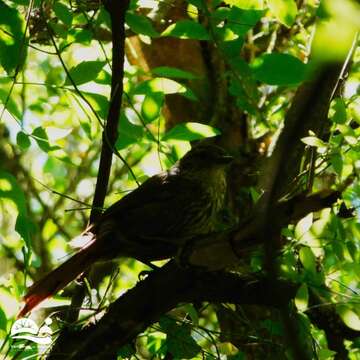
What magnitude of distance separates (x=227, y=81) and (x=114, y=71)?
78.1 inches

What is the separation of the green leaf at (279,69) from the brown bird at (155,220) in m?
0.88

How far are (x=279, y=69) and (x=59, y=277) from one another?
131cm

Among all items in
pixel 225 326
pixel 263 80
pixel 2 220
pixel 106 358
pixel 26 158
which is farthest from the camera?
pixel 26 158

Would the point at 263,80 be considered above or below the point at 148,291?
above

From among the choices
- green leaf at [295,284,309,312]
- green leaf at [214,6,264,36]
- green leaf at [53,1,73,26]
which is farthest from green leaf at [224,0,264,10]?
green leaf at [295,284,309,312]

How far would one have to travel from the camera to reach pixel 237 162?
14.1 feet

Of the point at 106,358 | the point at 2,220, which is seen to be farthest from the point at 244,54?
the point at 106,358

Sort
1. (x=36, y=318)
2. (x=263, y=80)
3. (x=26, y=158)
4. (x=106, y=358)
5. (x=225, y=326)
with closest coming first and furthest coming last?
(x=263, y=80) < (x=106, y=358) < (x=36, y=318) < (x=225, y=326) < (x=26, y=158)

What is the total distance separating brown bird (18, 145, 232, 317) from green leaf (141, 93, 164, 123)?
0.52 m

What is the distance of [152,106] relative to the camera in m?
2.80

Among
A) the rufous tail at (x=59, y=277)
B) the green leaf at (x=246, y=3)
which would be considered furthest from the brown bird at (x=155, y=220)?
the green leaf at (x=246, y=3)

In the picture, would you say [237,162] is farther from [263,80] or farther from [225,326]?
[263,80]

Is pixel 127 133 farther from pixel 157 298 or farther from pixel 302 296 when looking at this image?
pixel 302 296

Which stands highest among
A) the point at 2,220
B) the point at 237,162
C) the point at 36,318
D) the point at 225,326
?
the point at 2,220
